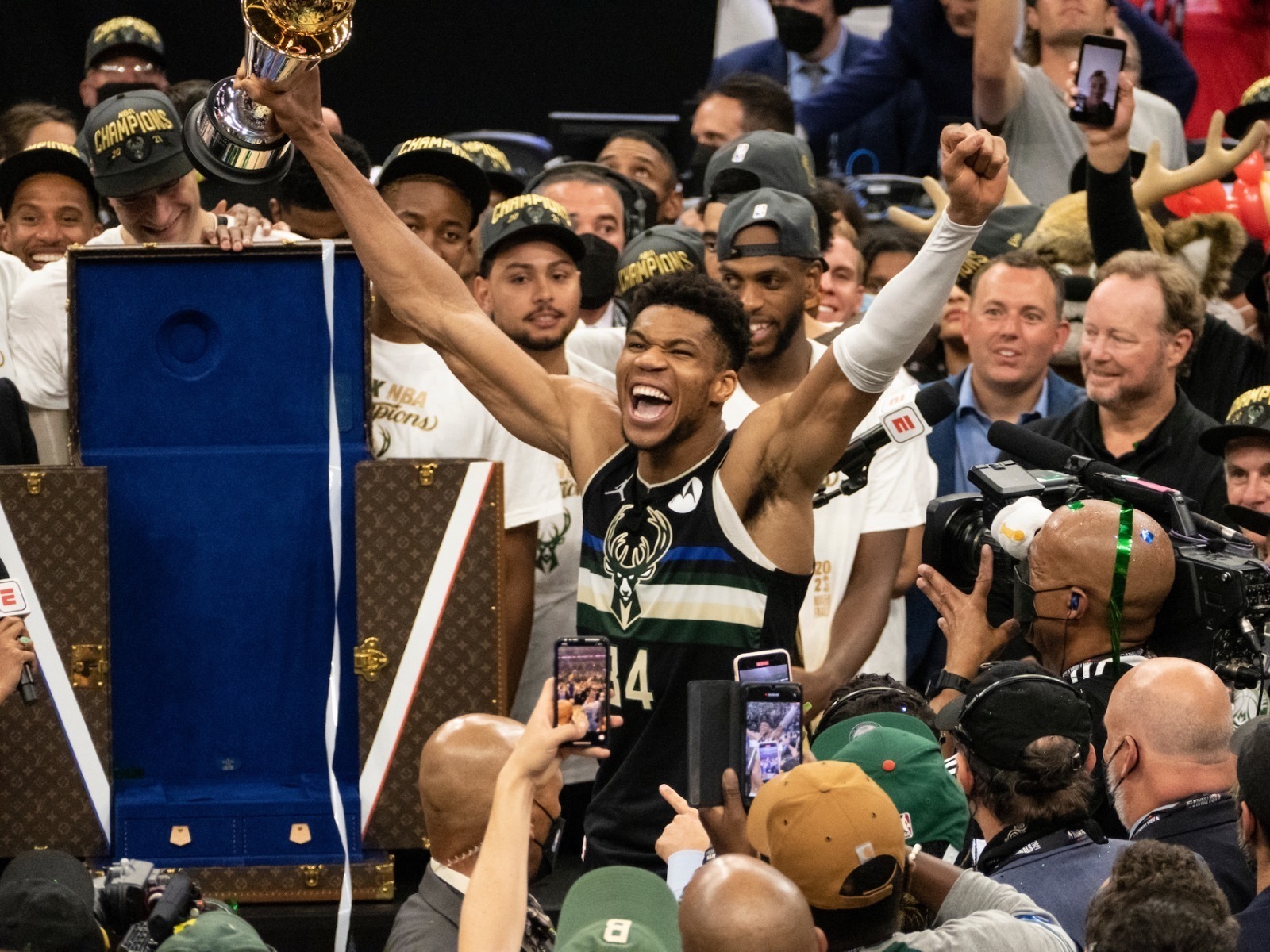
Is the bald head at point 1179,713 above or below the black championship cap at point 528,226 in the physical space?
below

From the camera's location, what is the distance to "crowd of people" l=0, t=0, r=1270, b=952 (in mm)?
2887

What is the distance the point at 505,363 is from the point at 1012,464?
1269 mm

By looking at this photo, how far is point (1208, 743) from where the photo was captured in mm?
3609

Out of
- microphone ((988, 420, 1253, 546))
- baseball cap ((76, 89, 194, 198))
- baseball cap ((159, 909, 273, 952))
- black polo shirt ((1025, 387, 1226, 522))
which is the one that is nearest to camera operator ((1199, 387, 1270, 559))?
black polo shirt ((1025, 387, 1226, 522))

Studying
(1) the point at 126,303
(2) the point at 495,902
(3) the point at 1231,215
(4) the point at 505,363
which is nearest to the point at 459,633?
(4) the point at 505,363

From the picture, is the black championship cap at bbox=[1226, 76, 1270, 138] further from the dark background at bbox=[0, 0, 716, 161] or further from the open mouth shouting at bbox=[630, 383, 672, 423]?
the open mouth shouting at bbox=[630, 383, 672, 423]

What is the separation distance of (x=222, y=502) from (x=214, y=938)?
1.81 meters

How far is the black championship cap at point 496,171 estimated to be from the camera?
6.27m

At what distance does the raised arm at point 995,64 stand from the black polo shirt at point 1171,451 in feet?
6.52

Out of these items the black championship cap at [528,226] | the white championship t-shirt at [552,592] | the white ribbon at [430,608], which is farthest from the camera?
the black championship cap at [528,226]

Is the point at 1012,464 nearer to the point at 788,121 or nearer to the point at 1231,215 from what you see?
the point at 1231,215

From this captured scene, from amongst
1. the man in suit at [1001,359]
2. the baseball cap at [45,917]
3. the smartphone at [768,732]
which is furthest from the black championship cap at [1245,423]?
the baseball cap at [45,917]

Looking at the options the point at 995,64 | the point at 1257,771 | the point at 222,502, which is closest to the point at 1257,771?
the point at 1257,771

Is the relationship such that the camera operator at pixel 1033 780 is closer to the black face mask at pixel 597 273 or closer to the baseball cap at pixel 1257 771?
the baseball cap at pixel 1257 771
